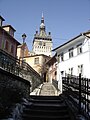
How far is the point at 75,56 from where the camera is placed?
28344 mm

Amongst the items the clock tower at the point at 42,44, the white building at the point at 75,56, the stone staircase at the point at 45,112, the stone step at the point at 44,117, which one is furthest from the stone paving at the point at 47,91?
the clock tower at the point at 42,44

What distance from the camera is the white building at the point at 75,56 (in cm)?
2558

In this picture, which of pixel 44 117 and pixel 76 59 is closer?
pixel 44 117

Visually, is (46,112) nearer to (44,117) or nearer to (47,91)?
(44,117)

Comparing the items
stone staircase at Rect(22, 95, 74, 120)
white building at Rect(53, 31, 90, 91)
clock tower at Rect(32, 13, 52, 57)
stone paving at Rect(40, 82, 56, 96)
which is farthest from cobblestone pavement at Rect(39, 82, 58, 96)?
clock tower at Rect(32, 13, 52, 57)

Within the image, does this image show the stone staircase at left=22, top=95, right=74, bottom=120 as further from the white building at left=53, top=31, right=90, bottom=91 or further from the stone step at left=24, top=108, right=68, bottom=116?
the white building at left=53, top=31, right=90, bottom=91

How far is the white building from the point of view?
25.6 meters

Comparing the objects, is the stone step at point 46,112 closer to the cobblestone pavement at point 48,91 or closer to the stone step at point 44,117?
the stone step at point 44,117

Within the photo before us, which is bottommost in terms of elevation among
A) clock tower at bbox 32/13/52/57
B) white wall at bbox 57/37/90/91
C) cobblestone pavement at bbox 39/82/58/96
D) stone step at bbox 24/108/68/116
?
cobblestone pavement at bbox 39/82/58/96

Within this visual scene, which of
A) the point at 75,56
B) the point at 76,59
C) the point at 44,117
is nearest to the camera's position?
the point at 44,117

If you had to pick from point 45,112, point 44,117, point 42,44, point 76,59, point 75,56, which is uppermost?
point 42,44

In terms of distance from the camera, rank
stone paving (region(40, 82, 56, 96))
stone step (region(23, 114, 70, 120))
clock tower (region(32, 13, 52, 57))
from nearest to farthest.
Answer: stone step (region(23, 114, 70, 120)), stone paving (region(40, 82, 56, 96)), clock tower (region(32, 13, 52, 57))

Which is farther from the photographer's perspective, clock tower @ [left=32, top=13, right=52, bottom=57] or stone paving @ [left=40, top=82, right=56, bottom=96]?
clock tower @ [left=32, top=13, right=52, bottom=57]

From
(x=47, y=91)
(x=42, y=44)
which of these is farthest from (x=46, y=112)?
(x=42, y=44)
